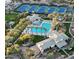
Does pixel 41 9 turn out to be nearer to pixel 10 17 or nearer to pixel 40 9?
pixel 40 9

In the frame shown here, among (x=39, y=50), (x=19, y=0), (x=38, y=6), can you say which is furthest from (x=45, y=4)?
(x=39, y=50)

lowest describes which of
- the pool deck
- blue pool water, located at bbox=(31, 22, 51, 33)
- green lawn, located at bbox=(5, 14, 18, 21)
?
blue pool water, located at bbox=(31, 22, 51, 33)

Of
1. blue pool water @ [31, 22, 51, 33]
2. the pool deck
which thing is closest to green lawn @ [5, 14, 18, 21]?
the pool deck

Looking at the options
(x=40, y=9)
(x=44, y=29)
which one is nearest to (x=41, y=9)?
(x=40, y=9)

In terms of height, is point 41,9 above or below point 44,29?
above

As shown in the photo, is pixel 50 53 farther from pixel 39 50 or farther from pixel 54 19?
pixel 54 19

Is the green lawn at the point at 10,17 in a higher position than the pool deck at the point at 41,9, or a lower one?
lower

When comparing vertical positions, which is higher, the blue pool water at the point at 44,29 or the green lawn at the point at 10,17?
the green lawn at the point at 10,17

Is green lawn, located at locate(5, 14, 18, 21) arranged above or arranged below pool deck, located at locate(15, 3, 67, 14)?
below

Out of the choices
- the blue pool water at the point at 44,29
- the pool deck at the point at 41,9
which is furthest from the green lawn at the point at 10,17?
the blue pool water at the point at 44,29

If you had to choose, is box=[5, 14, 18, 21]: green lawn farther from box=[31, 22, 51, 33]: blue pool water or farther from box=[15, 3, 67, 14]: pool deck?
box=[31, 22, 51, 33]: blue pool water

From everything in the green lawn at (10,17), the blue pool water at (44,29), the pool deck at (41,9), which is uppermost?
the pool deck at (41,9)

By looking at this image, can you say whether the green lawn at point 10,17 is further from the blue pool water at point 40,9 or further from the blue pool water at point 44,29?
the blue pool water at point 44,29
